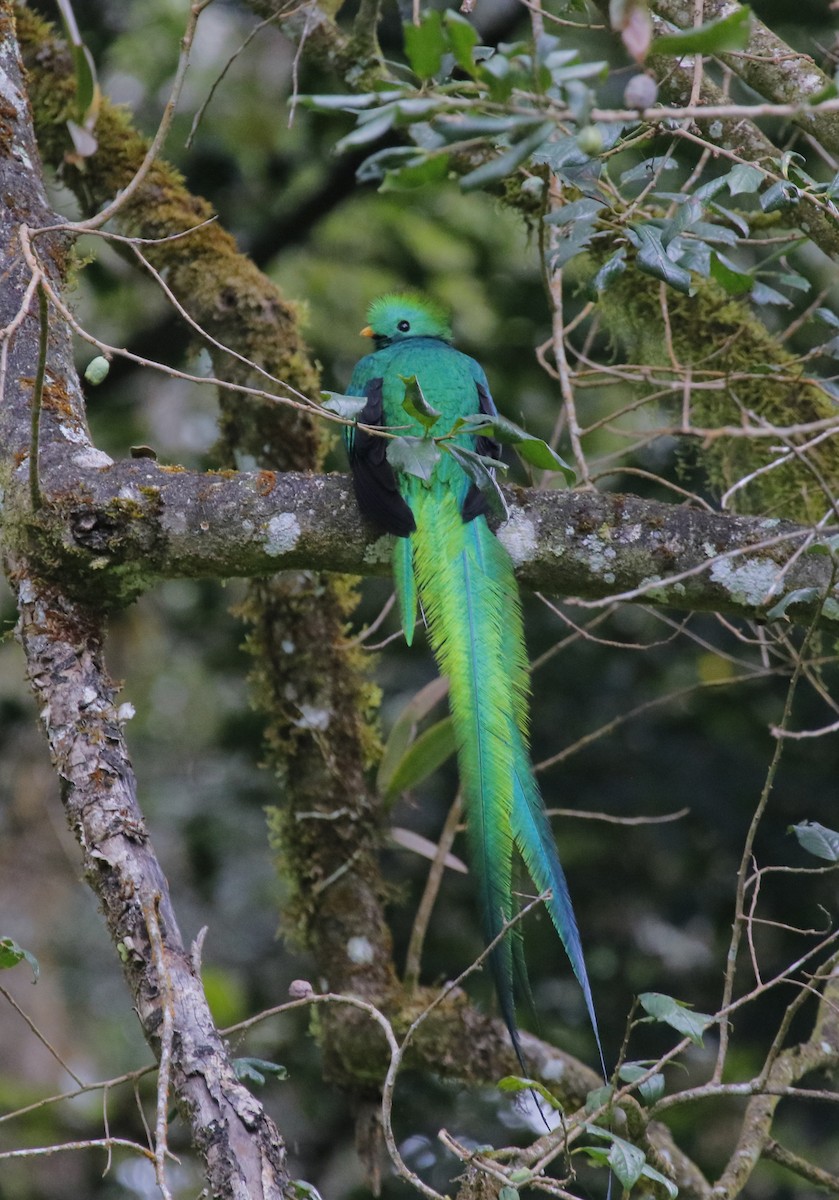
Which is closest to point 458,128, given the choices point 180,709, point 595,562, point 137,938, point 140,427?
point 595,562

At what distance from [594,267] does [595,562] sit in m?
1.57

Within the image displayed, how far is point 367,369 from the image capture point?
3004mm

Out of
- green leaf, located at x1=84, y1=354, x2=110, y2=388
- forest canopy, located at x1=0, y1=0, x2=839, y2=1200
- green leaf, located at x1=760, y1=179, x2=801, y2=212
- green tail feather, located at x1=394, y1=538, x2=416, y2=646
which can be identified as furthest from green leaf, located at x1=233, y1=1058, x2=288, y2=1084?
green leaf, located at x1=760, y1=179, x2=801, y2=212

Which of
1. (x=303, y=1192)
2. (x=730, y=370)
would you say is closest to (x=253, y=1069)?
(x=303, y=1192)

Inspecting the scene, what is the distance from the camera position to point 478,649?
2402 millimetres

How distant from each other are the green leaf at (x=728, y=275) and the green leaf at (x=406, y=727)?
53.0 inches

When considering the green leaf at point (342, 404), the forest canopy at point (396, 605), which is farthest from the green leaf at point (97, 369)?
the green leaf at point (342, 404)

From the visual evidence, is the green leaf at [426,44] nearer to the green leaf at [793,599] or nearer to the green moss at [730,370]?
the green leaf at [793,599]

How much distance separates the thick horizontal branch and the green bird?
0.26 ft

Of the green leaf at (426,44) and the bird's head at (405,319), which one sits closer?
the green leaf at (426,44)

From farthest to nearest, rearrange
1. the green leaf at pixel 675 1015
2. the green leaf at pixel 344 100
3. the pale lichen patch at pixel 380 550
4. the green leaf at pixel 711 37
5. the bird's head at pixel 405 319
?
the bird's head at pixel 405 319, the pale lichen patch at pixel 380 550, the green leaf at pixel 675 1015, the green leaf at pixel 344 100, the green leaf at pixel 711 37

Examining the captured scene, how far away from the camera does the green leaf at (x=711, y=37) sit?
52.6 inches

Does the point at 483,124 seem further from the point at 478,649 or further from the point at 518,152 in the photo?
the point at 478,649

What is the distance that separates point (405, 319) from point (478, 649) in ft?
3.92
